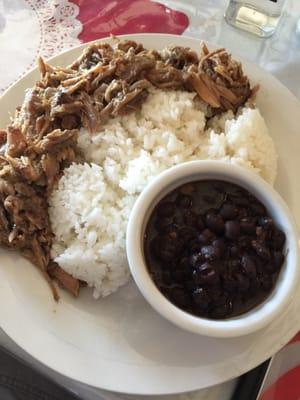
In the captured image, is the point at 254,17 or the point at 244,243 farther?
the point at 254,17

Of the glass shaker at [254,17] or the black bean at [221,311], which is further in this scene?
the glass shaker at [254,17]

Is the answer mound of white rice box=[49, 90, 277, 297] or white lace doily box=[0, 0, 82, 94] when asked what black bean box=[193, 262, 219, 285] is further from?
white lace doily box=[0, 0, 82, 94]

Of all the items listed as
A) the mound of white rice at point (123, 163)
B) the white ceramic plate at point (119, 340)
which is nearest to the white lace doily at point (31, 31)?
the mound of white rice at point (123, 163)

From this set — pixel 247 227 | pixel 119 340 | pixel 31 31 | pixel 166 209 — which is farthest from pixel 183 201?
pixel 31 31

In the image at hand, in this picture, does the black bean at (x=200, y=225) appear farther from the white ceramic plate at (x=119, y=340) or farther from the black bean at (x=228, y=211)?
the white ceramic plate at (x=119, y=340)

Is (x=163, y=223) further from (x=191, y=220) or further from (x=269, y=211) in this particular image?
(x=269, y=211)

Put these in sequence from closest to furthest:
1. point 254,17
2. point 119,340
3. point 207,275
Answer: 1. point 207,275
2. point 119,340
3. point 254,17

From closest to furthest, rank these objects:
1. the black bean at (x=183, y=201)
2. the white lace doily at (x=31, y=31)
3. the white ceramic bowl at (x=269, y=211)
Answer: the white ceramic bowl at (x=269, y=211) → the black bean at (x=183, y=201) → the white lace doily at (x=31, y=31)
